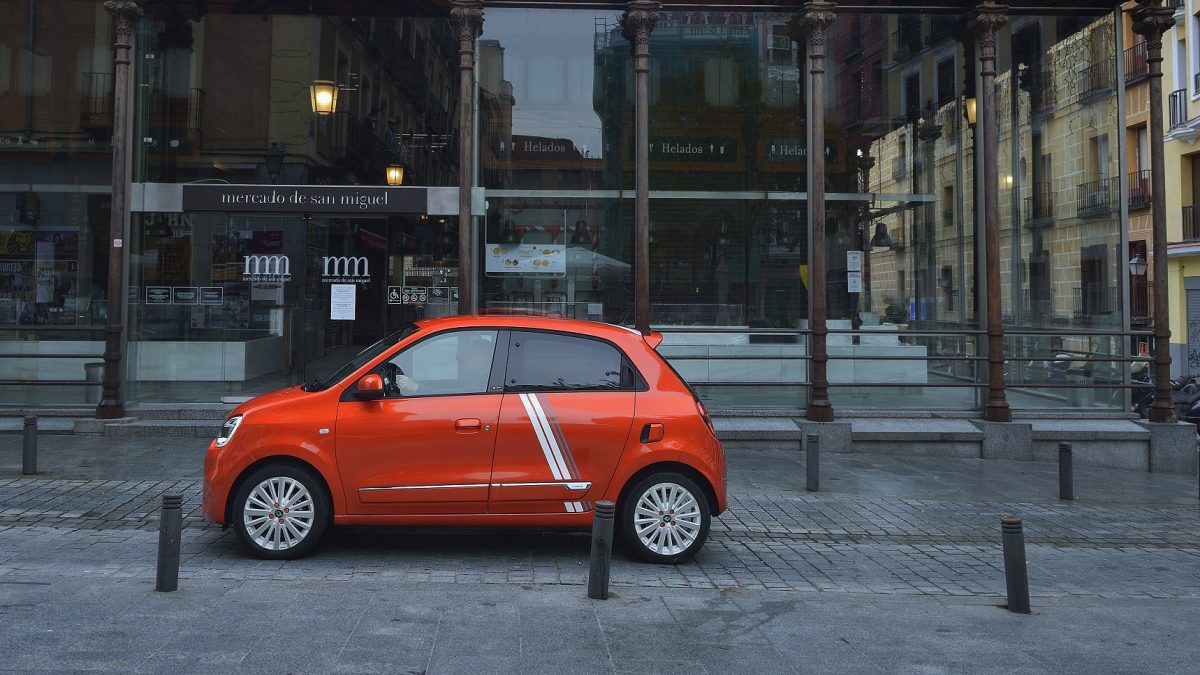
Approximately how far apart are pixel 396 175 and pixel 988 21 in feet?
29.1

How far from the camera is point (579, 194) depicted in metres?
13.5

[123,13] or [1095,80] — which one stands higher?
[123,13]

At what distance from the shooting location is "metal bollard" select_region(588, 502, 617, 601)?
573cm

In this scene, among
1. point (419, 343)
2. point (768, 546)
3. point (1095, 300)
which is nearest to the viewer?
point (419, 343)

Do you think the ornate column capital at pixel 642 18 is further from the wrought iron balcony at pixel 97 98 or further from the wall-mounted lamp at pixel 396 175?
the wrought iron balcony at pixel 97 98

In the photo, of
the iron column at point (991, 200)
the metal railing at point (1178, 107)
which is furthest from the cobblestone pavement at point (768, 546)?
the metal railing at point (1178, 107)

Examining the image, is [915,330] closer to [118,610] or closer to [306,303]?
[306,303]

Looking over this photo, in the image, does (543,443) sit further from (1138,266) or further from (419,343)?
(1138,266)

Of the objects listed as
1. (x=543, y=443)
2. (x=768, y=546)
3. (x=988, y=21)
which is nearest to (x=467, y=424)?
(x=543, y=443)

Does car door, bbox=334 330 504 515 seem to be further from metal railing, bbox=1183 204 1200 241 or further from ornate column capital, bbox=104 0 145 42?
metal railing, bbox=1183 204 1200 241

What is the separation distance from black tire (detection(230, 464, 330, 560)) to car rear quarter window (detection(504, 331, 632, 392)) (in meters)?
1.61

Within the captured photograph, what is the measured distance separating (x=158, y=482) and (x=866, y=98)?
435 inches

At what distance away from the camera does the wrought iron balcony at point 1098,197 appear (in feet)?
43.1

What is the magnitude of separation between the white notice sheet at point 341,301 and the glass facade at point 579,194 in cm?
3
